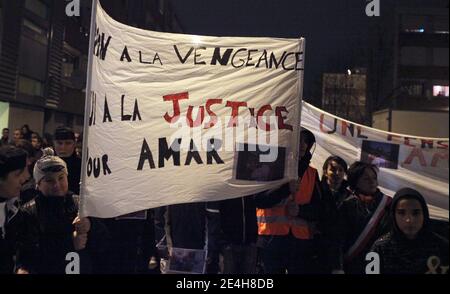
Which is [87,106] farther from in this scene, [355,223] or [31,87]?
[31,87]

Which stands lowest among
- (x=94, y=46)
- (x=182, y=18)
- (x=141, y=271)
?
(x=141, y=271)

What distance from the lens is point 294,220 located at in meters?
3.29

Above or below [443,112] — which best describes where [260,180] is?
below

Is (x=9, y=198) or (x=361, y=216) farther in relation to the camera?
(x=361, y=216)

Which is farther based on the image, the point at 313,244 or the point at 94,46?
the point at 313,244

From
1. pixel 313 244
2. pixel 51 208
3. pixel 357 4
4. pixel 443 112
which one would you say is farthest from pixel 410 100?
pixel 51 208

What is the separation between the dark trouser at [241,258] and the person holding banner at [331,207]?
1.47 ft

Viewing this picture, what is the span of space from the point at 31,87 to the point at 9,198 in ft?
20.6

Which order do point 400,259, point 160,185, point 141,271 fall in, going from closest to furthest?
point 400,259, point 160,185, point 141,271

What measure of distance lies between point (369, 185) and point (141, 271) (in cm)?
162

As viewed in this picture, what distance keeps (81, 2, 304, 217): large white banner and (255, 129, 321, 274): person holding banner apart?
0.31m

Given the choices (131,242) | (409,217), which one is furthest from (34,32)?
(409,217)

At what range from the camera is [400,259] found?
2.70 meters
